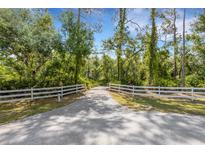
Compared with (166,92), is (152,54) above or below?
above

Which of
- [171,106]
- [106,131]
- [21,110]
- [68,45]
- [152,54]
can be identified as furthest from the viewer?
[152,54]

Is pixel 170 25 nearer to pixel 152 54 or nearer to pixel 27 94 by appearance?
pixel 152 54

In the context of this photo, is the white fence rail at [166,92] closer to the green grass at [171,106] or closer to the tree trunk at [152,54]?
the green grass at [171,106]

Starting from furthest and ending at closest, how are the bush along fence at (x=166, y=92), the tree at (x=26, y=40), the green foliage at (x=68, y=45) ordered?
1. the green foliage at (x=68, y=45)
2. the tree at (x=26, y=40)
3. the bush along fence at (x=166, y=92)

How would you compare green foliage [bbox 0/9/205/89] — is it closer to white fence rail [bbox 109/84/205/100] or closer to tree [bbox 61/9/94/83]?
tree [bbox 61/9/94/83]

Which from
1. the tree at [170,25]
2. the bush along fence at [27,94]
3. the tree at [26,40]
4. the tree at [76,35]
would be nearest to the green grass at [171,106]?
the bush along fence at [27,94]

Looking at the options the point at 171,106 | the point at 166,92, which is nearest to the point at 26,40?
the point at 166,92

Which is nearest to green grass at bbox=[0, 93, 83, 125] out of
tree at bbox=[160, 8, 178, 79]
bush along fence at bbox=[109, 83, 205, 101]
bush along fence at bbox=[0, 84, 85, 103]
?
bush along fence at bbox=[0, 84, 85, 103]

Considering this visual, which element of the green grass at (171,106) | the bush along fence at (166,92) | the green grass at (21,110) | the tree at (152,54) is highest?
the tree at (152,54)

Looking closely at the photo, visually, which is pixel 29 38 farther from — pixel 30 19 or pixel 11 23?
pixel 30 19

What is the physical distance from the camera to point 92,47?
69.9 ft

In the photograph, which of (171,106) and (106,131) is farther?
(171,106)
